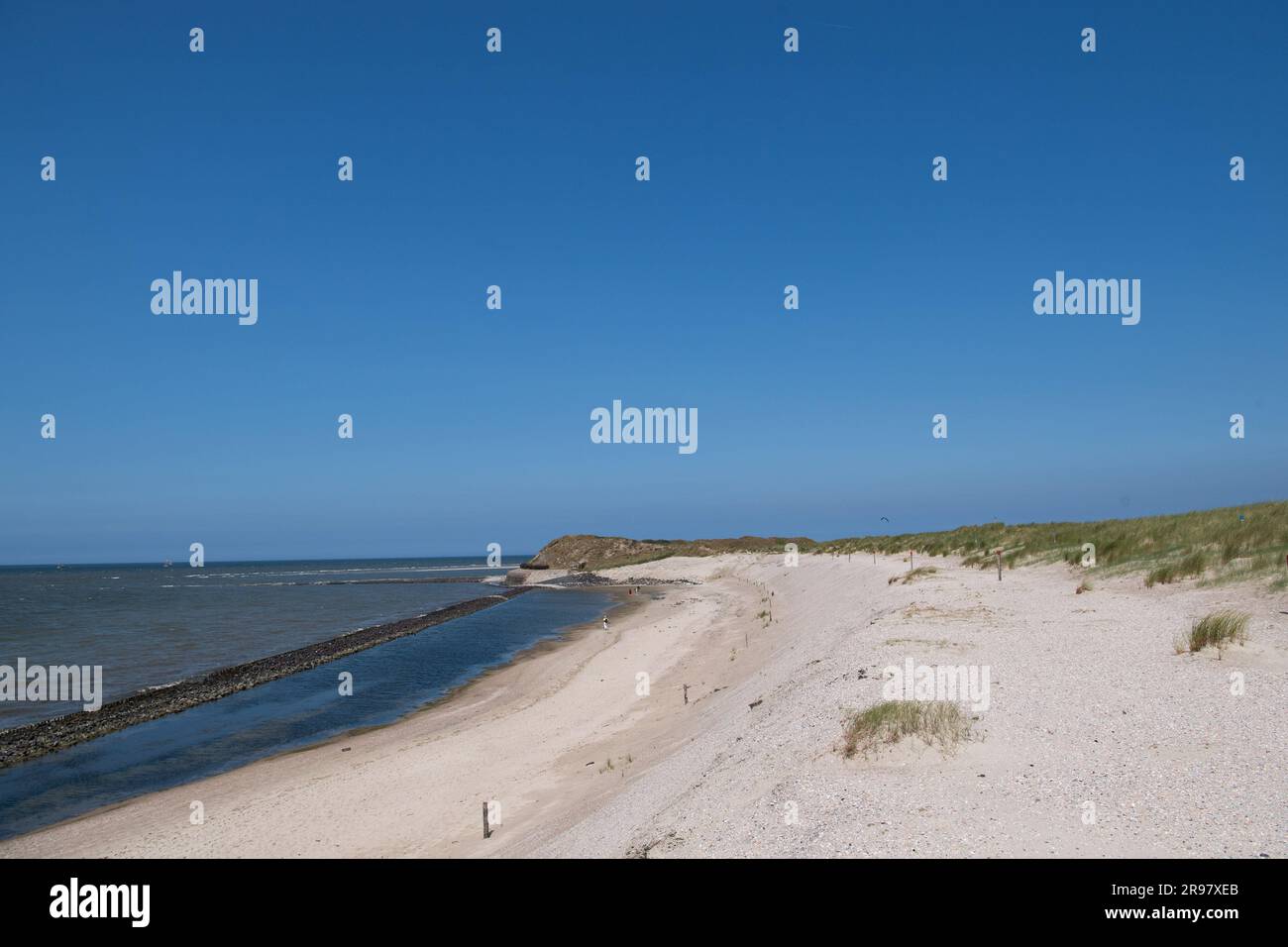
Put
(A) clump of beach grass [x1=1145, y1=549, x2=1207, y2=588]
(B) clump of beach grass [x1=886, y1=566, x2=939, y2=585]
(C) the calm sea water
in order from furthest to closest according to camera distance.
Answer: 1. (B) clump of beach grass [x1=886, y1=566, x2=939, y2=585]
2. (A) clump of beach grass [x1=1145, y1=549, x2=1207, y2=588]
3. (C) the calm sea water

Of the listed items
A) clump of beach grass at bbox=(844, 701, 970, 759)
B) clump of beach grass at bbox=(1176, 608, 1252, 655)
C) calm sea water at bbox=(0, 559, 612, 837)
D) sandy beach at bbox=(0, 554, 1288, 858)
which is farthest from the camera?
calm sea water at bbox=(0, 559, 612, 837)

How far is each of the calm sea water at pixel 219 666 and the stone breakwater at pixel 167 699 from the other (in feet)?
2.29

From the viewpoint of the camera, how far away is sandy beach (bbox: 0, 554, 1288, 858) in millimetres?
7227

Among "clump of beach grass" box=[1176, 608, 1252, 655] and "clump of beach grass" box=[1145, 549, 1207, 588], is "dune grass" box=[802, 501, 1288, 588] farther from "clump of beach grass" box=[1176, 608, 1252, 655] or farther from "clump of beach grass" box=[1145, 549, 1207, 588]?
"clump of beach grass" box=[1176, 608, 1252, 655]

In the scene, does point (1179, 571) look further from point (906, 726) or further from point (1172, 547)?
point (906, 726)

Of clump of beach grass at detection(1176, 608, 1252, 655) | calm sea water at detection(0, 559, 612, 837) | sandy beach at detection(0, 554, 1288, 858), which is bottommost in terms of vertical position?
calm sea water at detection(0, 559, 612, 837)

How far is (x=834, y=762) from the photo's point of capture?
9453 millimetres

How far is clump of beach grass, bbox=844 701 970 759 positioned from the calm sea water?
1733 centimetres

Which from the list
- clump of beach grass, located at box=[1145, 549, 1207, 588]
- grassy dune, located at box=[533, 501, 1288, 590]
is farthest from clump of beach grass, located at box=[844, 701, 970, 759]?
clump of beach grass, located at box=[1145, 549, 1207, 588]

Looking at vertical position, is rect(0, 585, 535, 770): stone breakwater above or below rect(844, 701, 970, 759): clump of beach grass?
below
